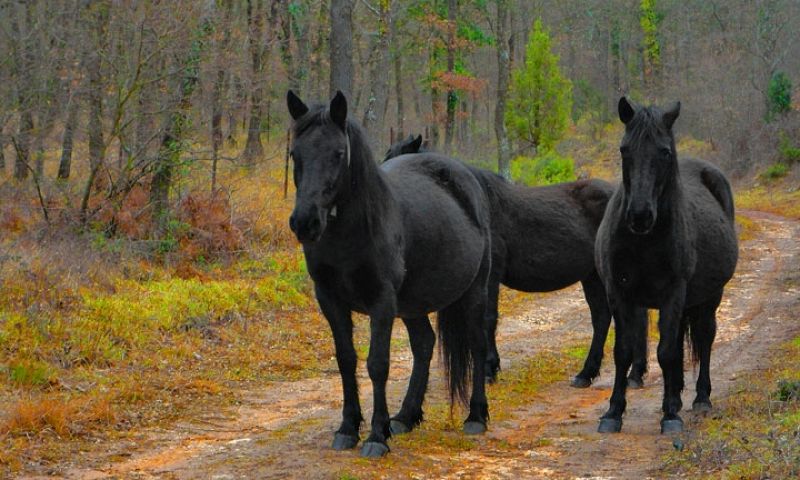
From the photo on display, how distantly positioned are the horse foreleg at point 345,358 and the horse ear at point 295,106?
45.2 inches

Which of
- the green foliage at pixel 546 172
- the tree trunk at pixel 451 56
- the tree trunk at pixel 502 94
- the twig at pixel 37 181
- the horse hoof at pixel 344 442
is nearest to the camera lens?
the horse hoof at pixel 344 442

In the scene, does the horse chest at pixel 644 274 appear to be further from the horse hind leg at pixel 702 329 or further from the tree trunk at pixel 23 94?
the tree trunk at pixel 23 94

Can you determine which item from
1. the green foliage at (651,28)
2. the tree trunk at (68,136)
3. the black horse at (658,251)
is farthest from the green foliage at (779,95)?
the black horse at (658,251)

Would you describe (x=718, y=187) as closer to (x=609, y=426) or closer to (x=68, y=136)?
(x=609, y=426)

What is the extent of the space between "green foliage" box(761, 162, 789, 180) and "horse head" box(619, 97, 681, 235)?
34447 millimetres

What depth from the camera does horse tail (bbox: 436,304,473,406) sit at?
720cm

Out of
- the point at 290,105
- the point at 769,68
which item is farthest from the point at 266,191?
the point at 769,68

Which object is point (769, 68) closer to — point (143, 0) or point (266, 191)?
point (266, 191)

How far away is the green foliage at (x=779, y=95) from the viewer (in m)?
42.2

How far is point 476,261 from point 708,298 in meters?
2.41

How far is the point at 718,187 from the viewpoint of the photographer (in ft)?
28.5

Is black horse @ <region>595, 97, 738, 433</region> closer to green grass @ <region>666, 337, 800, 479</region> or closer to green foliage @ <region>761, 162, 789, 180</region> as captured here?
green grass @ <region>666, 337, 800, 479</region>

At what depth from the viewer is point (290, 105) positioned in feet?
18.9

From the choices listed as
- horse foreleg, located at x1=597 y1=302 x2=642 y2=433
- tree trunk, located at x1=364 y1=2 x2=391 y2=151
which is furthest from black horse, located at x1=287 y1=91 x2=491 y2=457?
tree trunk, located at x1=364 y1=2 x2=391 y2=151
